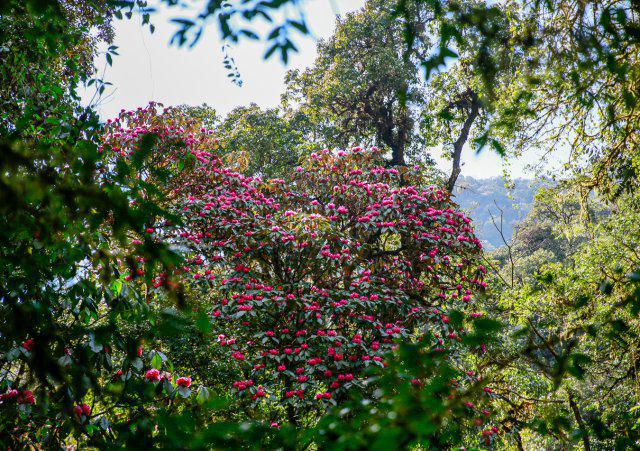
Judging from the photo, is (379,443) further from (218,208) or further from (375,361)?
(218,208)

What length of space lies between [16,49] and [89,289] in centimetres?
320

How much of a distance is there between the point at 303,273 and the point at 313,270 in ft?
0.90

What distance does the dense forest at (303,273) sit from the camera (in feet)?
4.36

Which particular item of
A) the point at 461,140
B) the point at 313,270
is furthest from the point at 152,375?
the point at 461,140

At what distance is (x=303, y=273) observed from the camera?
5367mm

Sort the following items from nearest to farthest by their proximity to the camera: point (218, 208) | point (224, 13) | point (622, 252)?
point (224, 13)
point (218, 208)
point (622, 252)

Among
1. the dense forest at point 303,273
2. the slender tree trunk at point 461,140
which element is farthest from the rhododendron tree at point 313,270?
the slender tree trunk at point 461,140

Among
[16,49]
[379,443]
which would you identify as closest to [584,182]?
[379,443]

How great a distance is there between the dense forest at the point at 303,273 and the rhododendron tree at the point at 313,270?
3 cm

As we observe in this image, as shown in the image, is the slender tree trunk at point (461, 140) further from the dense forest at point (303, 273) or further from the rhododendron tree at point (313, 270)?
the rhododendron tree at point (313, 270)

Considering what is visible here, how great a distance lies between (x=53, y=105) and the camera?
13.6 ft

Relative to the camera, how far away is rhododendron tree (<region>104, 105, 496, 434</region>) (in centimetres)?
432

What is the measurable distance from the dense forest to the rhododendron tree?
3cm

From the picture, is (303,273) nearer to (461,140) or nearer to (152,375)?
(152,375)
